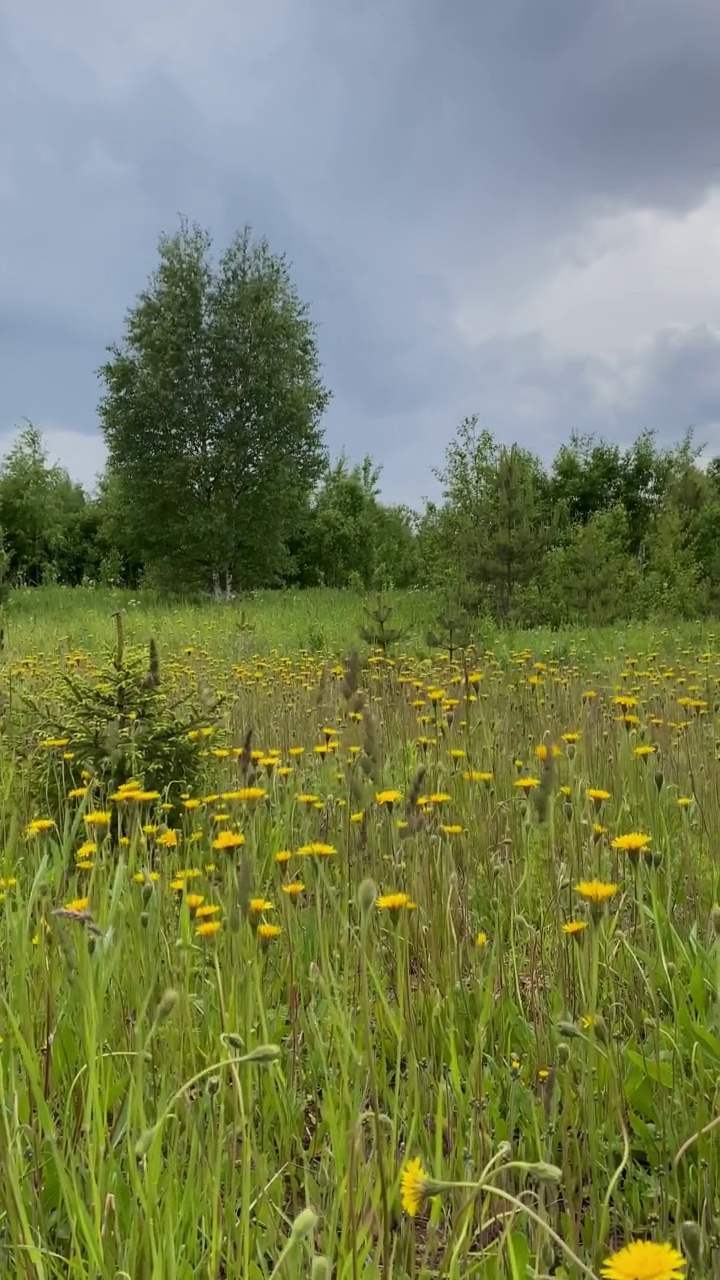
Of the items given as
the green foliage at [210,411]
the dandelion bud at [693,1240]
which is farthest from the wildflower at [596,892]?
the green foliage at [210,411]

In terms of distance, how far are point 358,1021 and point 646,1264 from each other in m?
0.87

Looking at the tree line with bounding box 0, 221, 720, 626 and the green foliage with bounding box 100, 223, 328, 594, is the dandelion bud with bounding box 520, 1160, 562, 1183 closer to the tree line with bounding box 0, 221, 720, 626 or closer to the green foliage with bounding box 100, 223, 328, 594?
the tree line with bounding box 0, 221, 720, 626

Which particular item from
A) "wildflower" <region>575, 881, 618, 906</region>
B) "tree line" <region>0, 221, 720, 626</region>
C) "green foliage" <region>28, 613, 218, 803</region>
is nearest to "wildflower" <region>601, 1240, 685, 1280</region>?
"wildflower" <region>575, 881, 618, 906</region>

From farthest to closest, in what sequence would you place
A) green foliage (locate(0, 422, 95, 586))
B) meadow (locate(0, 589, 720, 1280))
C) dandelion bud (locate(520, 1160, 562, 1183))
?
green foliage (locate(0, 422, 95, 586)) < meadow (locate(0, 589, 720, 1280)) < dandelion bud (locate(520, 1160, 562, 1183))

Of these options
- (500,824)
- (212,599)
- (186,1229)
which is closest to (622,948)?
(500,824)

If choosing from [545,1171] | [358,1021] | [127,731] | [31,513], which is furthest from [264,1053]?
[31,513]

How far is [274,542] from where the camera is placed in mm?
21641

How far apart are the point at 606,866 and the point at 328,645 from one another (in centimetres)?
711

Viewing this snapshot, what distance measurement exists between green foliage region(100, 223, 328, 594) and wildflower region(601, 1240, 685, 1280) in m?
20.4

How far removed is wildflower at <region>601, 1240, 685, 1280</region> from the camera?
2.24ft

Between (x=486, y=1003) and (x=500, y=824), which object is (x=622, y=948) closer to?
(x=486, y=1003)

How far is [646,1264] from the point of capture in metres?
0.69

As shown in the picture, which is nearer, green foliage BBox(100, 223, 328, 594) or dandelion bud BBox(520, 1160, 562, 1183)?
dandelion bud BBox(520, 1160, 562, 1183)

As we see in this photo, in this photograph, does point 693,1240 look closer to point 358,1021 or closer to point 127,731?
point 358,1021
